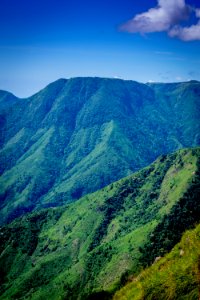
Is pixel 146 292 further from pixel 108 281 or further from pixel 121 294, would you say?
pixel 108 281

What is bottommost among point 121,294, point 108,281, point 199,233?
point 108,281

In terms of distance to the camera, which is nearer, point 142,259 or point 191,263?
point 191,263

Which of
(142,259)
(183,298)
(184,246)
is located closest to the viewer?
(183,298)

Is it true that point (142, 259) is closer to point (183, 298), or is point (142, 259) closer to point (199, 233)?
point (199, 233)

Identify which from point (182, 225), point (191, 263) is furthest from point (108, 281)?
point (191, 263)

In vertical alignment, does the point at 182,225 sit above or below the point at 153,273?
below

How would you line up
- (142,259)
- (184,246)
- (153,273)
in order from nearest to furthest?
(153,273), (184,246), (142,259)

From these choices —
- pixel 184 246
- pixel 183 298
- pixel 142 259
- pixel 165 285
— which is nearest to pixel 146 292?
Result: pixel 165 285
